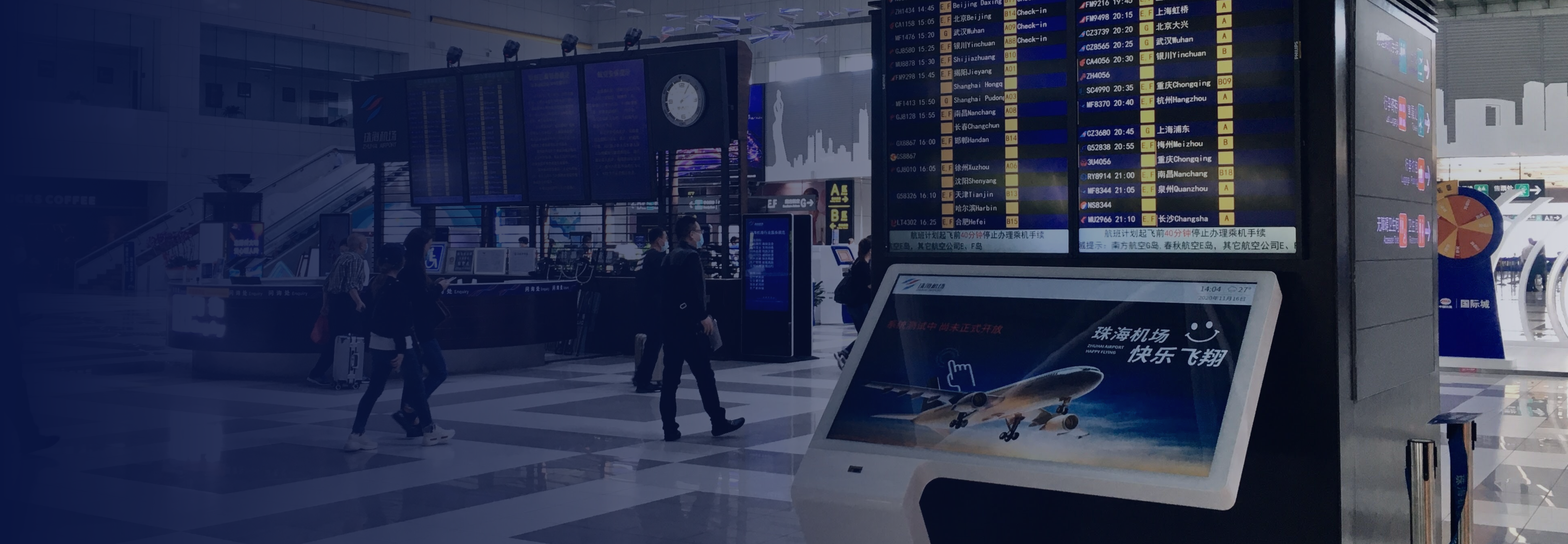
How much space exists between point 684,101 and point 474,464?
22.3 feet

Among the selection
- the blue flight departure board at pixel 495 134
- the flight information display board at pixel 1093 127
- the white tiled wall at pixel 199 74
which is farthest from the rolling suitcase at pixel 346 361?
the white tiled wall at pixel 199 74

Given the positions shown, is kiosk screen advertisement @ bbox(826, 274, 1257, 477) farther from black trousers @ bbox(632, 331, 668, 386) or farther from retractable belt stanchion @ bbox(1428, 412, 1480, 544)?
black trousers @ bbox(632, 331, 668, 386)

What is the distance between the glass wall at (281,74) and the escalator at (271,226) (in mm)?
2280

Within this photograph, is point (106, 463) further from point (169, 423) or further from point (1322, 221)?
point (1322, 221)

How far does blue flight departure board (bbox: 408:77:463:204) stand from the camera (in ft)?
49.1

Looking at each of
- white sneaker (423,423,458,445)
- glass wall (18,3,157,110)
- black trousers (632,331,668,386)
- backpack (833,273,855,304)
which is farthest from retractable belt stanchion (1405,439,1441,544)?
glass wall (18,3,157,110)

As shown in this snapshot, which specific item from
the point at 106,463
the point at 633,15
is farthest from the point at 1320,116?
the point at 633,15

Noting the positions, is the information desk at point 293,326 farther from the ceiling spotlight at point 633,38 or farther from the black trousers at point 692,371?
the black trousers at point 692,371

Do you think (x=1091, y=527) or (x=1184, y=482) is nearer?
(x=1184, y=482)

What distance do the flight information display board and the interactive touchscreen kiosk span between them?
0.23 meters

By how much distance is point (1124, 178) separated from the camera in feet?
11.9

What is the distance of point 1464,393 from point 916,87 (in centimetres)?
941

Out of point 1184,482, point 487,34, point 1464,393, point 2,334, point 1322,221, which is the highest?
point 487,34

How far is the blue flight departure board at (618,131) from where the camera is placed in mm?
13602
